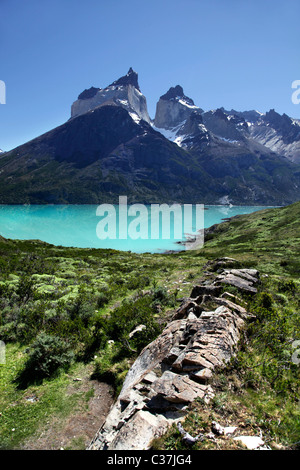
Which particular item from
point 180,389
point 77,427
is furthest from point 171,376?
point 77,427

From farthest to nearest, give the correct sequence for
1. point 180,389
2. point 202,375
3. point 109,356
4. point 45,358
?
point 109,356 → point 45,358 → point 202,375 → point 180,389

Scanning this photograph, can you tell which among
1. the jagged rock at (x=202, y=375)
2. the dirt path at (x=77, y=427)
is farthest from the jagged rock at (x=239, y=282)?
the dirt path at (x=77, y=427)

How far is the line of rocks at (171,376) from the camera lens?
5.09m

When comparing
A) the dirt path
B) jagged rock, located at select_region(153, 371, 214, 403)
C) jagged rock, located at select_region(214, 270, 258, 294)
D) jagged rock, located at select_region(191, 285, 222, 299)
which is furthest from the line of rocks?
jagged rock, located at select_region(214, 270, 258, 294)

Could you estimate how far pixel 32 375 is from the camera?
8578mm

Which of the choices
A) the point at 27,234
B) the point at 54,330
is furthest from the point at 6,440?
the point at 27,234

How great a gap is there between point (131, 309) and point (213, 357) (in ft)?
22.4

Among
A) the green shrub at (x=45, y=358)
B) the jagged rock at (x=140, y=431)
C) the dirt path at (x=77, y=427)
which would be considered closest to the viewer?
the jagged rock at (x=140, y=431)

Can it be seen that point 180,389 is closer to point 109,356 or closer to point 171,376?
point 171,376

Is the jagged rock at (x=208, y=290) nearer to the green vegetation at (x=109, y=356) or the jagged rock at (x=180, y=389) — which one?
the green vegetation at (x=109, y=356)

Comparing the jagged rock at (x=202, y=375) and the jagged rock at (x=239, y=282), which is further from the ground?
the jagged rock at (x=239, y=282)

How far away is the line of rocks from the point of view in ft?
16.7

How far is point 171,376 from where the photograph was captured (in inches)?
245
